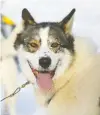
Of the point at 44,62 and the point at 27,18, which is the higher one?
the point at 27,18

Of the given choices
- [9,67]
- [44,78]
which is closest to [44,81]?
[44,78]

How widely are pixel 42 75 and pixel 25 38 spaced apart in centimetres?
13

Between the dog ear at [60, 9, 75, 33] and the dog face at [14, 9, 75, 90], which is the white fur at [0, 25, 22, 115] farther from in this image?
the dog ear at [60, 9, 75, 33]

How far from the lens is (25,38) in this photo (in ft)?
4.16

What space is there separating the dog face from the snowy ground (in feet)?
0.08

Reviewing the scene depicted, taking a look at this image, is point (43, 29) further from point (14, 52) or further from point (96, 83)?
point (96, 83)

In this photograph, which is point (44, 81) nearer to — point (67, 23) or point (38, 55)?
point (38, 55)

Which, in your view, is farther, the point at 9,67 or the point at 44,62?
the point at 9,67

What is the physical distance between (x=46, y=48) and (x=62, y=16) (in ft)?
0.42

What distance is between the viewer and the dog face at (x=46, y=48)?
48.2 inches

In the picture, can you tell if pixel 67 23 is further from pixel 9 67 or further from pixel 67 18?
pixel 9 67

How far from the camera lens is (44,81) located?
4.15ft

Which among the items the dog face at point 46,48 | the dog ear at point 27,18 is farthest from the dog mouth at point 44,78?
the dog ear at point 27,18

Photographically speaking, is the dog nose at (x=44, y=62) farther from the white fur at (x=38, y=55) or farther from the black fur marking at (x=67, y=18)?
the black fur marking at (x=67, y=18)
